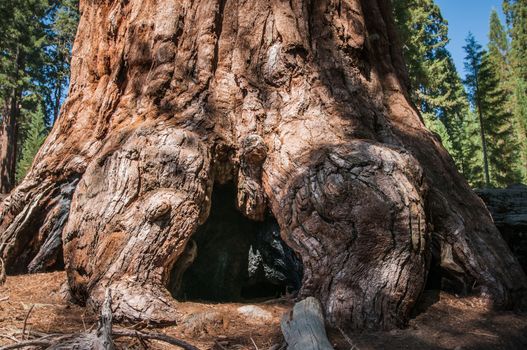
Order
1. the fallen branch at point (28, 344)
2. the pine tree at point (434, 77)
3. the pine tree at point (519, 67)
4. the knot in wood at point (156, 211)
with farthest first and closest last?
the pine tree at point (519, 67) → the pine tree at point (434, 77) → the knot in wood at point (156, 211) → the fallen branch at point (28, 344)

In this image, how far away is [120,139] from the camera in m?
3.89

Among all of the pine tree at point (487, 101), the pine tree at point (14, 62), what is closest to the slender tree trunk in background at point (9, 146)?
the pine tree at point (14, 62)

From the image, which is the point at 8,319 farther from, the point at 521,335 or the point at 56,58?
the point at 56,58

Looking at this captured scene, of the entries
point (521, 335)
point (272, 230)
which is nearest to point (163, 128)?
point (272, 230)

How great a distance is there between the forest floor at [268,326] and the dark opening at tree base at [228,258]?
4.10 feet

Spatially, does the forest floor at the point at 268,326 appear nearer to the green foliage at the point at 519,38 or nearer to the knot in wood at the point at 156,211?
the knot in wood at the point at 156,211

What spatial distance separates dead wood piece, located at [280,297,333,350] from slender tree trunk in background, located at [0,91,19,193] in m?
19.7

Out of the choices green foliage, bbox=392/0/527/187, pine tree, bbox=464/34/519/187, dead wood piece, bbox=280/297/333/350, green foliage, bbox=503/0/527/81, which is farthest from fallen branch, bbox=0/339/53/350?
green foliage, bbox=503/0/527/81

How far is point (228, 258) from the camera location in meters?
4.77

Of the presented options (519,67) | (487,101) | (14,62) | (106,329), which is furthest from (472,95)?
(106,329)

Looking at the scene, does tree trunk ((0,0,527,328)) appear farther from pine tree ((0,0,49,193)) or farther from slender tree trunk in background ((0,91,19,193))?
pine tree ((0,0,49,193))

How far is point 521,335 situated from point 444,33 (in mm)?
32880

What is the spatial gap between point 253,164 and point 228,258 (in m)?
→ 1.41

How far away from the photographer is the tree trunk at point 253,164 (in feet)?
9.91
